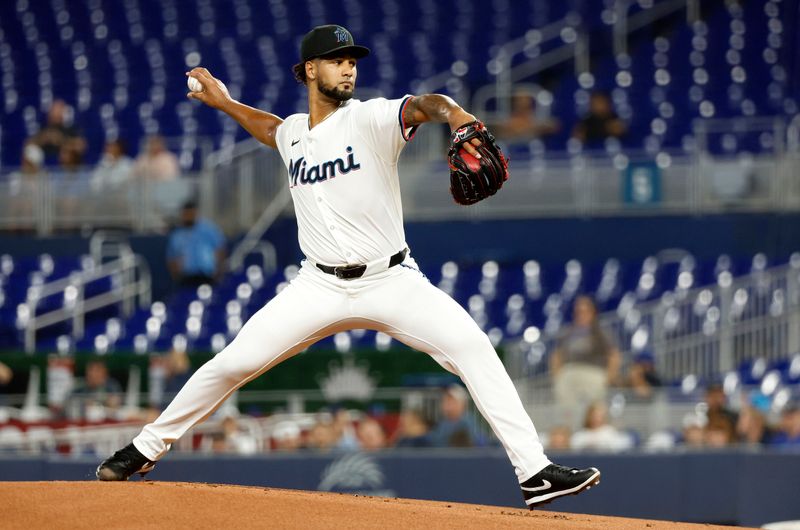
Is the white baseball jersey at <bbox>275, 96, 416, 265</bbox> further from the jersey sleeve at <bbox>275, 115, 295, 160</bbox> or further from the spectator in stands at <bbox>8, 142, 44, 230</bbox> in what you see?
the spectator in stands at <bbox>8, 142, 44, 230</bbox>

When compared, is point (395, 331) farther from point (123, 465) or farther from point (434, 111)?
point (123, 465)

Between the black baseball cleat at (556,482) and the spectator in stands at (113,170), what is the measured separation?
10483 millimetres

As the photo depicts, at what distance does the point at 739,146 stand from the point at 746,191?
875 millimetres

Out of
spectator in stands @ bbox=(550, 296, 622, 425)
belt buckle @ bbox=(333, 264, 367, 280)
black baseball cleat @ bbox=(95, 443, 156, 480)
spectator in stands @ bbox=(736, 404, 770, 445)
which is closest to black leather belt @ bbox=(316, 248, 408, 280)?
belt buckle @ bbox=(333, 264, 367, 280)

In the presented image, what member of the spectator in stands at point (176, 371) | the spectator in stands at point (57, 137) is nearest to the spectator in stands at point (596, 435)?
the spectator in stands at point (176, 371)

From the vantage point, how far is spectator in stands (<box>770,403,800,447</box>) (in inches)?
410

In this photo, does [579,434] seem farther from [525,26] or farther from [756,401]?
[525,26]

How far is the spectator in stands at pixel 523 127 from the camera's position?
1616 cm

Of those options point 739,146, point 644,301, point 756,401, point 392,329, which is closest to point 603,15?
point 739,146

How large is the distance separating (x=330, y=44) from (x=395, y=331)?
1141 millimetres

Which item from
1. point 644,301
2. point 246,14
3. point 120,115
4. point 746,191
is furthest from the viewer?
point 246,14

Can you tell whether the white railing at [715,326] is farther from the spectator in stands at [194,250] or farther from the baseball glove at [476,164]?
the baseball glove at [476,164]

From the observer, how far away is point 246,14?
19.6m

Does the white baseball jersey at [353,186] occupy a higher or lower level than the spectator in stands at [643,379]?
higher
